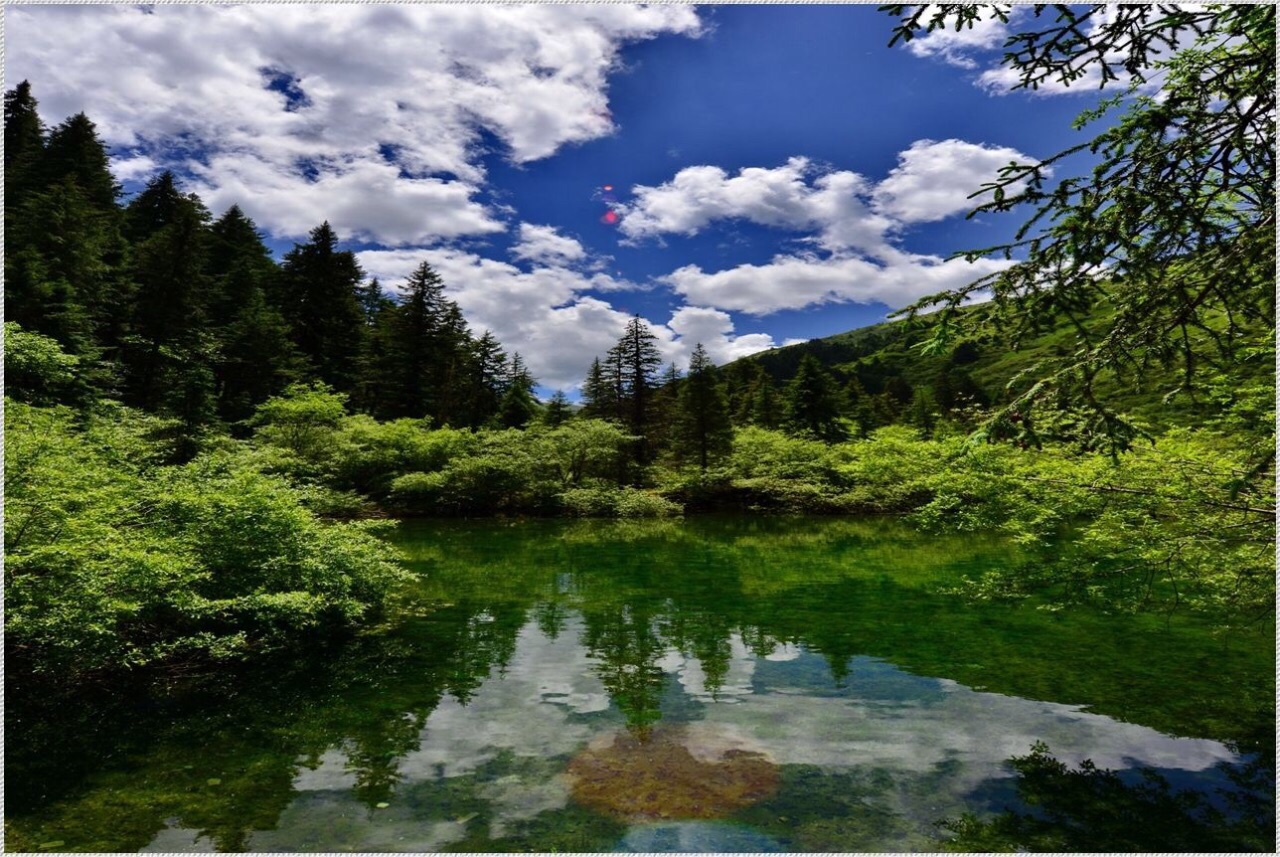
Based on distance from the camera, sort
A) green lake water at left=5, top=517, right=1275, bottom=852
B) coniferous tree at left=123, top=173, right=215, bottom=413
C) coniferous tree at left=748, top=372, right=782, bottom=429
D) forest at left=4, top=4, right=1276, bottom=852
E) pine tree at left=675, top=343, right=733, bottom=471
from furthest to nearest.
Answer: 1. coniferous tree at left=748, top=372, right=782, bottom=429
2. pine tree at left=675, top=343, right=733, bottom=471
3. coniferous tree at left=123, top=173, right=215, bottom=413
4. green lake water at left=5, top=517, right=1275, bottom=852
5. forest at left=4, top=4, right=1276, bottom=852

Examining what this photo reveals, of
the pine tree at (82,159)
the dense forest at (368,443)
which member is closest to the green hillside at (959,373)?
the dense forest at (368,443)

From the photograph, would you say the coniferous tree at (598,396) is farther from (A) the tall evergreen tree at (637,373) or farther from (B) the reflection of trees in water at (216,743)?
(B) the reflection of trees in water at (216,743)

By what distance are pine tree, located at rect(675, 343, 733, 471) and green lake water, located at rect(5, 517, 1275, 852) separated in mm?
25062

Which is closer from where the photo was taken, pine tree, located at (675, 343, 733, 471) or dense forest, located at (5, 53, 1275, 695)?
dense forest, located at (5, 53, 1275, 695)

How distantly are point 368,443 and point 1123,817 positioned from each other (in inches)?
1235

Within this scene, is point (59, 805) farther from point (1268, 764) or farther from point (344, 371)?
point (344, 371)

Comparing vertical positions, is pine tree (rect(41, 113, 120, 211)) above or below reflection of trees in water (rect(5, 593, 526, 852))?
above

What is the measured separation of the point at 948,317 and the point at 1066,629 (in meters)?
10.9

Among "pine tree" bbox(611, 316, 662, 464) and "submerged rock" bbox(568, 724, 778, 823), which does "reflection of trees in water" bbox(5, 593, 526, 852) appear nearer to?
"submerged rock" bbox(568, 724, 778, 823)

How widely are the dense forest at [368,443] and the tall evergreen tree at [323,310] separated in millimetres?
216

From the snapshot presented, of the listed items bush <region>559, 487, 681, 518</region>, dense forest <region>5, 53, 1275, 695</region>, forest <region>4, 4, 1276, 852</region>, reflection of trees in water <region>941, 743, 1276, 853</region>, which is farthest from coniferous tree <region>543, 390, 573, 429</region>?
reflection of trees in water <region>941, 743, 1276, 853</region>

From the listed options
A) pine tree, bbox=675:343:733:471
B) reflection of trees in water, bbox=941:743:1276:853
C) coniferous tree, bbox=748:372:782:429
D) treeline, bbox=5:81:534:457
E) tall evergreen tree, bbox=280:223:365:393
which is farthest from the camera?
coniferous tree, bbox=748:372:782:429

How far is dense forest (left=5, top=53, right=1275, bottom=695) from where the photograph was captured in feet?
23.0

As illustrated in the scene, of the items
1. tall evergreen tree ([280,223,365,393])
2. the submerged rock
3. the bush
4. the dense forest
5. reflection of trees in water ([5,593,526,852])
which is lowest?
the submerged rock
